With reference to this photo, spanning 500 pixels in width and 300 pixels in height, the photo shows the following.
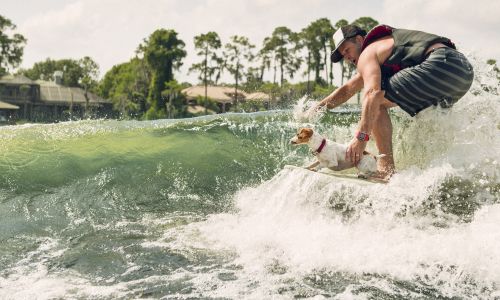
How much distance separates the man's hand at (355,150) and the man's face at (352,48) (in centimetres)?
94

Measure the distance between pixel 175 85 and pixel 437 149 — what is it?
236ft

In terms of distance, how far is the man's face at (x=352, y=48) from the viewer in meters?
5.63

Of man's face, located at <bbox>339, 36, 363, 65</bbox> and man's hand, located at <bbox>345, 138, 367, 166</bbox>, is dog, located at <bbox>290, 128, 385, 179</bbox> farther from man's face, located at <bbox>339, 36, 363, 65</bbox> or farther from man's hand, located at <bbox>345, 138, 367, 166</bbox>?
man's face, located at <bbox>339, 36, 363, 65</bbox>

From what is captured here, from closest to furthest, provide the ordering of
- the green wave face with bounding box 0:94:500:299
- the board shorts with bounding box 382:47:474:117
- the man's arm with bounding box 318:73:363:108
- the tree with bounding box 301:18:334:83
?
the green wave face with bounding box 0:94:500:299 → the board shorts with bounding box 382:47:474:117 → the man's arm with bounding box 318:73:363:108 → the tree with bounding box 301:18:334:83

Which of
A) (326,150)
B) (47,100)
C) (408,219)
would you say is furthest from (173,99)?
(408,219)

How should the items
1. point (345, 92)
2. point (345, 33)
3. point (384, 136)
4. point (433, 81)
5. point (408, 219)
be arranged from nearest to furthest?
point (408, 219) < point (433, 81) < point (384, 136) < point (345, 33) < point (345, 92)

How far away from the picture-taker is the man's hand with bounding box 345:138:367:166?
528 cm

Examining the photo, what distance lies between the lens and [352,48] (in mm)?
5656

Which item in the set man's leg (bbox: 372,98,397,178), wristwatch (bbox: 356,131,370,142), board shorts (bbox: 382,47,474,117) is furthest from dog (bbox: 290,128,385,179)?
board shorts (bbox: 382,47,474,117)

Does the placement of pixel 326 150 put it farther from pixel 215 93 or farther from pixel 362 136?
pixel 215 93

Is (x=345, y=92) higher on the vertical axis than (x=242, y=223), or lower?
higher

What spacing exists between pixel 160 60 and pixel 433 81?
74.8m

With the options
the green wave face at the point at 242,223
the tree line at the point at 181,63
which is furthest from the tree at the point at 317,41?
the green wave face at the point at 242,223

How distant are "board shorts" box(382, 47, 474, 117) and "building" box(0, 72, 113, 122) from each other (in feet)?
244
